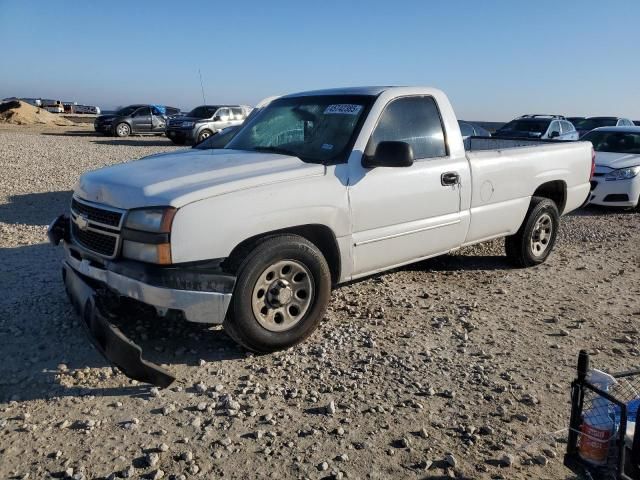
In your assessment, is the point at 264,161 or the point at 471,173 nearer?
the point at 264,161

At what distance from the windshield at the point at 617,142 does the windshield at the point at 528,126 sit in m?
4.28

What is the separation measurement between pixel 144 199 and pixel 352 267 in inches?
64.9

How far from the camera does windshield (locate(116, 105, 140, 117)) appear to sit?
27598 mm

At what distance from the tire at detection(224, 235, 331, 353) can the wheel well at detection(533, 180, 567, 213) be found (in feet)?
11.1

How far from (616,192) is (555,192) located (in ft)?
14.1

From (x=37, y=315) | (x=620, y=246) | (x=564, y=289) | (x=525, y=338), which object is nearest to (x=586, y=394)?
(x=525, y=338)

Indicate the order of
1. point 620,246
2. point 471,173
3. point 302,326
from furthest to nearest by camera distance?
point 620,246 → point 471,173 → point 302,326

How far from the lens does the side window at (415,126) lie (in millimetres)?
4617

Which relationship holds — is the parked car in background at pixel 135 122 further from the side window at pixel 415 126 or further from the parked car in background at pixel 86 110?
the parked car in background at pixel 86 110

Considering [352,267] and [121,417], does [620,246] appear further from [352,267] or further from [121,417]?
[121,417]

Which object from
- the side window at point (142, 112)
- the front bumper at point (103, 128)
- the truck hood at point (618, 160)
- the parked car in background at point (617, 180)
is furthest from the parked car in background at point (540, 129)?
the front bumper at point (103, 128)

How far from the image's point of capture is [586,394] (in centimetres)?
251

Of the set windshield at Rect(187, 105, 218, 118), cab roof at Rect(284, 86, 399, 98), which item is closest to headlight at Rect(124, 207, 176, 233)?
cab roof at Rect(284, 86, 399, 98)

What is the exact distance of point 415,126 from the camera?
4.85 m
